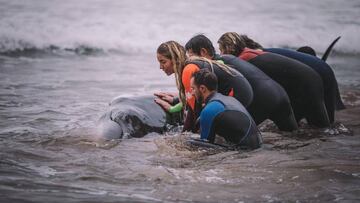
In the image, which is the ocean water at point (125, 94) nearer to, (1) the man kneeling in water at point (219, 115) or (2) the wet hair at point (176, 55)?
(1) the man kneeling in water at point (219, 115)

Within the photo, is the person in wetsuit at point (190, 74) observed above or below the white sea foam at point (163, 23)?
above

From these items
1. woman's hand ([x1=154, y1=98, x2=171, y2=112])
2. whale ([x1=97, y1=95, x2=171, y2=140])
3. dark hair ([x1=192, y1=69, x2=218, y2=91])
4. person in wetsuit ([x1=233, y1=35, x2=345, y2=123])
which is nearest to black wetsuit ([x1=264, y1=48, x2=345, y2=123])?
person in wetsuit ([x1=233, y1=35, x2=345, y2=123])

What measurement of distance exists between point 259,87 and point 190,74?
1.02 meters

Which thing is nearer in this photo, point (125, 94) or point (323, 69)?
point (323, 69)

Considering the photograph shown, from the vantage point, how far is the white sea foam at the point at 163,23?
698 inches

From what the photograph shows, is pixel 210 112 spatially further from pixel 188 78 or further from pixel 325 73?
pixel 325 73

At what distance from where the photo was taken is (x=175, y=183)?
17.2 ft

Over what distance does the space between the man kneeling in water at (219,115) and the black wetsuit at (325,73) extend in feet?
5.93

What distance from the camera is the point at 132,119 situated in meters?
7.53

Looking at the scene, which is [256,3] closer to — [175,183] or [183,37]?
[183,37]

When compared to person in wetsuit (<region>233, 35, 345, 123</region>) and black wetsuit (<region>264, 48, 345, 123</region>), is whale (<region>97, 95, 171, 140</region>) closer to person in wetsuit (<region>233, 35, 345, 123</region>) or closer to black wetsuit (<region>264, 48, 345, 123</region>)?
person in wetsuit (<region>233, 35, 345, 123</region>)

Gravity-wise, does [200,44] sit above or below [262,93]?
above

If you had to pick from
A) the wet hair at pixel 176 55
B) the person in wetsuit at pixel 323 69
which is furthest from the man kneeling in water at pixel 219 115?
the person in wetsuit at pixel 323 69

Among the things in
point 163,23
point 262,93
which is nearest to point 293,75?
point 262,93
